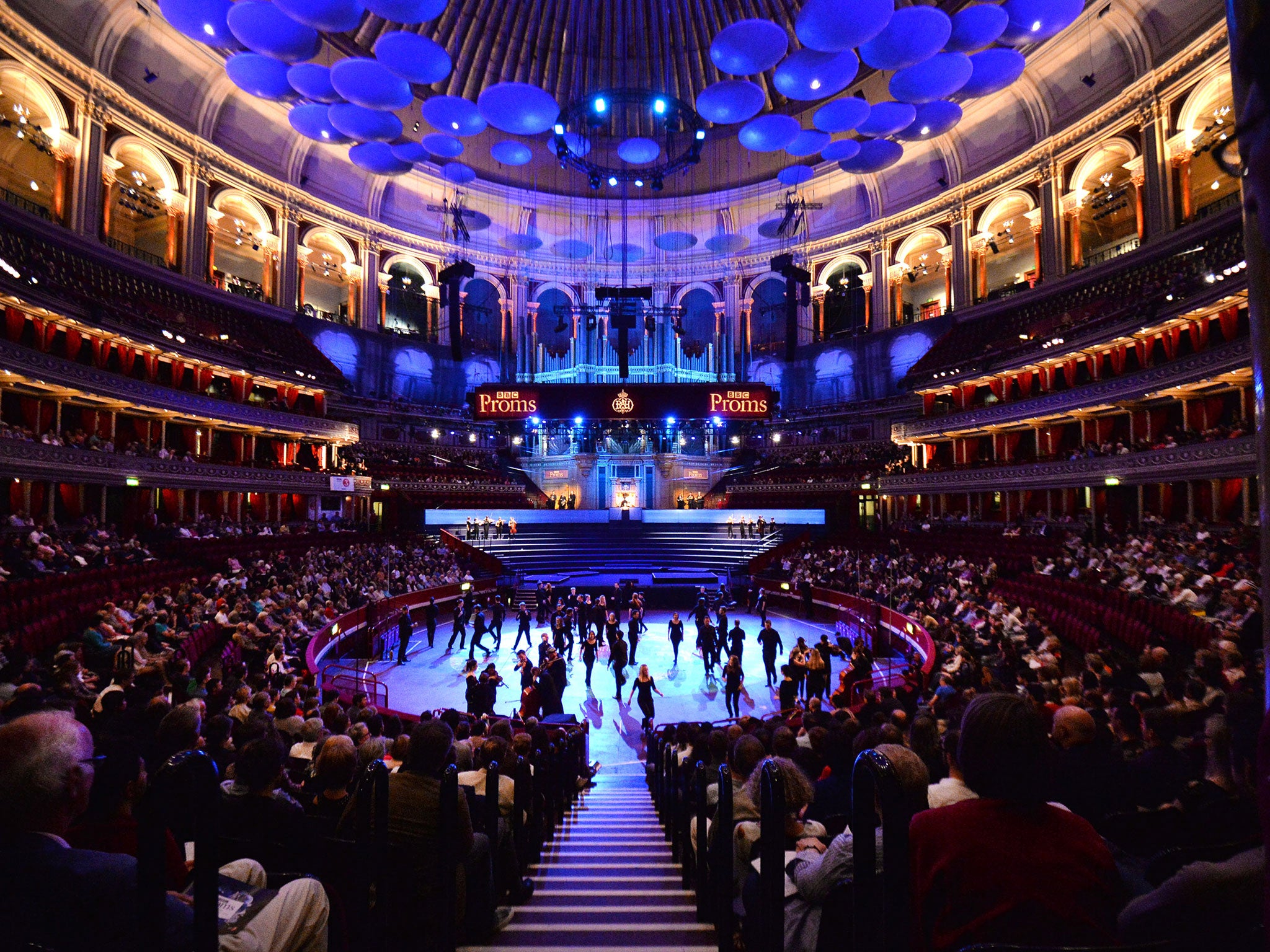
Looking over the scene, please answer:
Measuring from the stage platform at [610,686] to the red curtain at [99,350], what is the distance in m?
15.4

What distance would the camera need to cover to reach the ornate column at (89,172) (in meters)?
23.5

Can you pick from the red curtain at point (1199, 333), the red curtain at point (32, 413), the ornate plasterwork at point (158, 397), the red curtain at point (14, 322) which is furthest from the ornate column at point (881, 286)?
the red curtain at point (32, 413)

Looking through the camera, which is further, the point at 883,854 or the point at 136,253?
the point at 136,253

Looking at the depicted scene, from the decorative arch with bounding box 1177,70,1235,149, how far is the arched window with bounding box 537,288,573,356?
95.6 feet

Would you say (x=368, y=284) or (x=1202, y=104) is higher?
(x=1202, y=104)

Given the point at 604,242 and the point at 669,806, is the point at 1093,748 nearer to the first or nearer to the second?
the point at 669,806

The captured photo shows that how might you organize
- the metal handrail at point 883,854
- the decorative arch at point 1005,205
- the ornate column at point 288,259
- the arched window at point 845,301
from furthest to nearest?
the arched window at point 845,301 < the ornate column at point 288,259 < the decorative arch at point 1005,205 < the metal handrail at point 883,854

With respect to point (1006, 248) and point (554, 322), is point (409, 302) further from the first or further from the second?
point (1006, 248)

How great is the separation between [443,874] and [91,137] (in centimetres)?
3146

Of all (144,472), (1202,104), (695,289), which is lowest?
(144,472)

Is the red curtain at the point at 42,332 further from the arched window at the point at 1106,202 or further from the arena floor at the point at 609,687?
the arched window at the point at 1106,202

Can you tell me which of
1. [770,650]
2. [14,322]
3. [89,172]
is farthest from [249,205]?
[770,650]

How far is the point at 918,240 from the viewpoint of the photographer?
3478 centimetres

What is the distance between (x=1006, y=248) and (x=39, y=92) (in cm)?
4007
